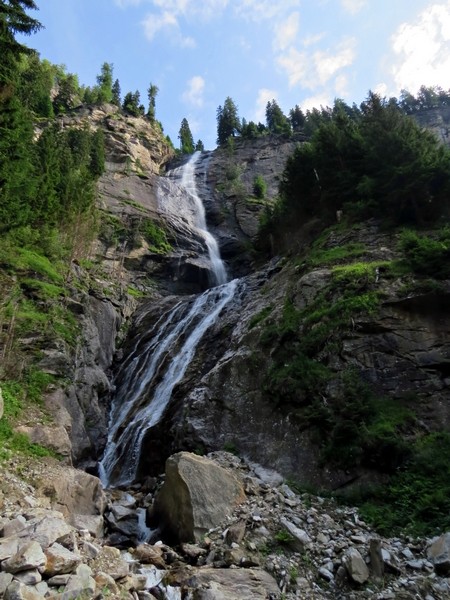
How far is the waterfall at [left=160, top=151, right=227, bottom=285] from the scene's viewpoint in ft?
138

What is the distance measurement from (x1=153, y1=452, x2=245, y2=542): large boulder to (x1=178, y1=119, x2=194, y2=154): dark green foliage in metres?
87.5

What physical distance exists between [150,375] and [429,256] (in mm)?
13426

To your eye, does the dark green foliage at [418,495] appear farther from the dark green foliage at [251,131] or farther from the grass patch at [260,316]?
the dark green foliage at [251,131]

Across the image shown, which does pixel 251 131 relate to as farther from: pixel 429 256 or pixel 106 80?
pixel 429 256

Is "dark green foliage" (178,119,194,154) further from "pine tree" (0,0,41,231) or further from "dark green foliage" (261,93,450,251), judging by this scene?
"pine tree" (0,0,41,231)

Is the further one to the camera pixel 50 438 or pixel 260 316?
pixel 260 316

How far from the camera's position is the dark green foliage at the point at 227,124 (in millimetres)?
83875

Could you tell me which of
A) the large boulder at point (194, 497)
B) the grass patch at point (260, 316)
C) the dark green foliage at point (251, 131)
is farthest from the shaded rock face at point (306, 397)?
the dark green foliage at point (251, 131)

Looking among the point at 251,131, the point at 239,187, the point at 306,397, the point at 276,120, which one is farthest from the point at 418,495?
the point at 276,120

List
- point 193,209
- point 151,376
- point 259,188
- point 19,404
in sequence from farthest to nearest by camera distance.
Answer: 1. point 259,188
2. point 193,209
3. point 151,376
4. point 19,404

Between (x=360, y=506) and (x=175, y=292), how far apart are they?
97.5 feet

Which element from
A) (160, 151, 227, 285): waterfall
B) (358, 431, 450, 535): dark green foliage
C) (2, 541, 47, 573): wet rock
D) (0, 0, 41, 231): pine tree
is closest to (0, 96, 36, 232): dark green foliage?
(0, 0, 41, 231): pine tree

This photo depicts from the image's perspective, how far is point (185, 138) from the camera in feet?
313

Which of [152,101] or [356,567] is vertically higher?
[152,101]
